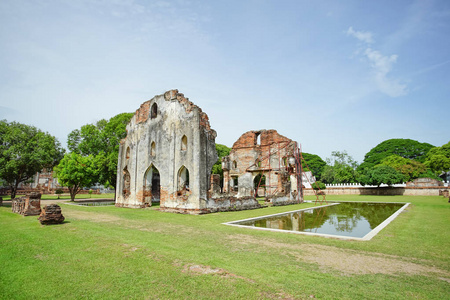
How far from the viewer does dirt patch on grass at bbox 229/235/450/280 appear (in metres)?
4.66

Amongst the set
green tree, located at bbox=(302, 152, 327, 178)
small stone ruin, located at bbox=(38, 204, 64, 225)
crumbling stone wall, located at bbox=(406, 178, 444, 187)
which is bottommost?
small stone ruin, located at bbox=(38, 204, 64, 225)

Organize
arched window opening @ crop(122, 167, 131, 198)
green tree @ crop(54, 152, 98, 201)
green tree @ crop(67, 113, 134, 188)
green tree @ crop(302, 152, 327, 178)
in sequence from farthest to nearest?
green tree @ crop(302, 152, 327, 178)
green tree @ crop(67, 113, 134, 188)
green tree @ crop(54, 152, 98, 201)
arched window opening @ crop(122, 167, 131, 198)

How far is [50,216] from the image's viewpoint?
9.85 metres

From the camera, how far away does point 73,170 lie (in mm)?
22938

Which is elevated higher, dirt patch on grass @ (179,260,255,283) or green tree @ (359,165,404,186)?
green tree @ (359,165,404,186)

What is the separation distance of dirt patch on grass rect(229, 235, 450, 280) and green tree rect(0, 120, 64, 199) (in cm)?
1989

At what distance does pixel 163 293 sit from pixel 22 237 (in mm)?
6474

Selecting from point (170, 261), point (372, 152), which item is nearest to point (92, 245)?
point (170, 261)

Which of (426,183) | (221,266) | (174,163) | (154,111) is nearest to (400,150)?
(426,183)

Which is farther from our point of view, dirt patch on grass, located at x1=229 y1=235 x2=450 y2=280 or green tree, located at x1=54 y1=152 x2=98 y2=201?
green tree, located at x1=54 y1=152 x2=98 y2=201

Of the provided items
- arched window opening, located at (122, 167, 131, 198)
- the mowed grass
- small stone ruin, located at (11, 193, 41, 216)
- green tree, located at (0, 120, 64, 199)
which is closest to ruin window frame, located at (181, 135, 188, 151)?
arched window opening, located at (122, 167, 131, 198)

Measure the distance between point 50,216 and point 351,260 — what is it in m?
10.3

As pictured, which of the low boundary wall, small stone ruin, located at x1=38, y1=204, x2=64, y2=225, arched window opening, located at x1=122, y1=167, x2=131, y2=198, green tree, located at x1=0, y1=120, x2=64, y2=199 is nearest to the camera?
small stone ruin, located at x1=38, y1=204, x2=64, y2=225

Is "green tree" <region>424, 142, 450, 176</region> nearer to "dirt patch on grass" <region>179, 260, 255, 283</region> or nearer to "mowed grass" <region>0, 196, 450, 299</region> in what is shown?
"mowed grass" <region>0, 196, 450, 299</region>
